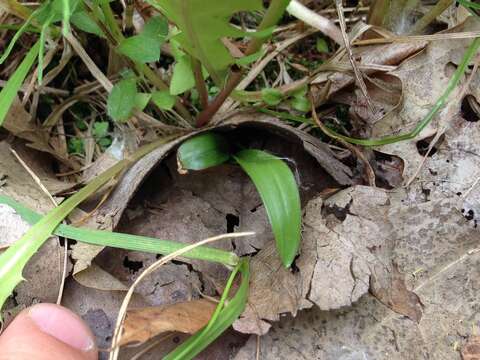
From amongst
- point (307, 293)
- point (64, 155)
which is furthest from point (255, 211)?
point (64, 155)

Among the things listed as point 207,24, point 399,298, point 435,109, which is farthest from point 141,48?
point 399,298

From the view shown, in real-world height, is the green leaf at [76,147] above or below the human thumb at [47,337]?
above

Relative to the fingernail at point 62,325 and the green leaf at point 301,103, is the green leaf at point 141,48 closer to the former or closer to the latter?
the green leaf at point 301,103

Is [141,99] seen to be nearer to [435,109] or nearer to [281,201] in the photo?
[281,201]

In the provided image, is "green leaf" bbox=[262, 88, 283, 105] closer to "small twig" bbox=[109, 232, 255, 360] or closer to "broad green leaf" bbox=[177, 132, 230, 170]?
"broad green leaf" bbox=[177, 132, 230, 170]

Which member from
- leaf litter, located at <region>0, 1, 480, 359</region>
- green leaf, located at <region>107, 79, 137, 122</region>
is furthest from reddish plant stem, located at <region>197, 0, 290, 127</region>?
green leaf, located at <region>107, 79, 137, 122</region>

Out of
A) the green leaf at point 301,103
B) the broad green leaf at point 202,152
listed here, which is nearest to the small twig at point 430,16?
the green leaf at point 301,103
